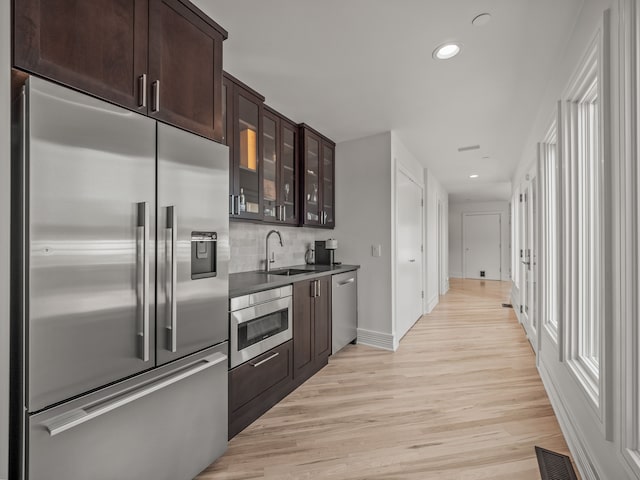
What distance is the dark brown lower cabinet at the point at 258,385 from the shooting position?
1.91 metres

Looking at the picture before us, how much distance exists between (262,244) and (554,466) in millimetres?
2652

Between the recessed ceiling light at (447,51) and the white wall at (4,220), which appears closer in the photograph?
the white wall at (4,220)

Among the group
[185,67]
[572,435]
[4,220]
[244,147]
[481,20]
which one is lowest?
[572,435]

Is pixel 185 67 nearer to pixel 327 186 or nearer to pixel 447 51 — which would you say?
pixel 447 51

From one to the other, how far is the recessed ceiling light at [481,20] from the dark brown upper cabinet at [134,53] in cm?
143

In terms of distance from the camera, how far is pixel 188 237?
1.51m

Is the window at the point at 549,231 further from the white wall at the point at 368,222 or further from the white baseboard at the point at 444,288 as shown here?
the white baseboard at the point at 444,288

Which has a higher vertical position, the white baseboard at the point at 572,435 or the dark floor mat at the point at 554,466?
the white baseboard at the point at 572,435

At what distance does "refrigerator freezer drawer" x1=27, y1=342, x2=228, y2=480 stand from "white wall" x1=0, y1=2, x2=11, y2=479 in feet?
0.23

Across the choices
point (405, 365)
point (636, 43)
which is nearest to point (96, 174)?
point (636, 43)

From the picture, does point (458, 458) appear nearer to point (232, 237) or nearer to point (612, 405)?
point (612, 405)

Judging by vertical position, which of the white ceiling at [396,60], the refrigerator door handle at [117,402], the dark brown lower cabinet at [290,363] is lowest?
the dark brown lower cabinet at [290,363]

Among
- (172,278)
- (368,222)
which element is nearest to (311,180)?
(368,222)

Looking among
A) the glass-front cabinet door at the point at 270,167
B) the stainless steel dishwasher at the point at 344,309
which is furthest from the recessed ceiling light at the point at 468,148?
the glass-front cabinet door at the point at 270,167
